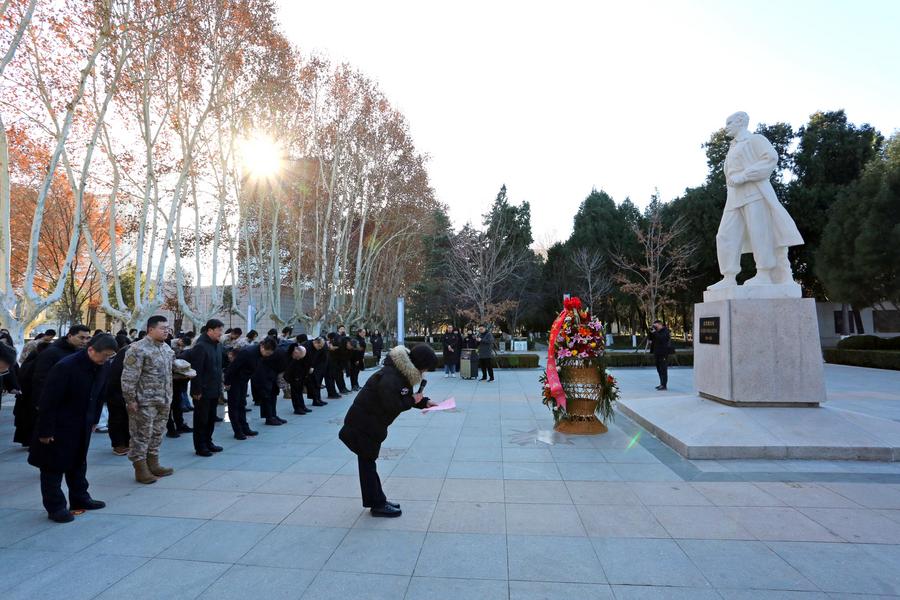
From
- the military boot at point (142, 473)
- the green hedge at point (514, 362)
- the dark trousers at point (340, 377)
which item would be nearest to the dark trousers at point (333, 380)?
the dark trousers at point (340, 377)

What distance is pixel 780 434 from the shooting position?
6.27m

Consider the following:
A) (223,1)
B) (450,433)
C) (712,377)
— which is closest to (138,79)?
(223,1)

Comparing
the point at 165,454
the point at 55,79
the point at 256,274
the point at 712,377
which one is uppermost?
the point at 55,79

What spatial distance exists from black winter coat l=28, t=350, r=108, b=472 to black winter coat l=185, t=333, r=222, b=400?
1.84 meters

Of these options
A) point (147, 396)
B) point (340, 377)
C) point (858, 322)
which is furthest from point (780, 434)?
point (858, 322)

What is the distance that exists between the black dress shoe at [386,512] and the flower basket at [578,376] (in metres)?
3.89

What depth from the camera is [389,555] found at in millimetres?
3523

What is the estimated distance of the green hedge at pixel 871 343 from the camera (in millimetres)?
21478

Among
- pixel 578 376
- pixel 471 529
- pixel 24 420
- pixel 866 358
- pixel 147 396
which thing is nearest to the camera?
pixel 471 529

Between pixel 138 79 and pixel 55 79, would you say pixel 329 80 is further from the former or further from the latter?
pixel 55 79

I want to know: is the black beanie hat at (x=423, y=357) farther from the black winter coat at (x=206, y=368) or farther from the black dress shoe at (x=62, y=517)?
the black winter coat at (x=206, y=368)

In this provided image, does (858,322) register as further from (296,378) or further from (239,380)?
(239,380)

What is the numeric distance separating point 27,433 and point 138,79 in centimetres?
949

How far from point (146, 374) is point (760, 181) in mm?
9265
